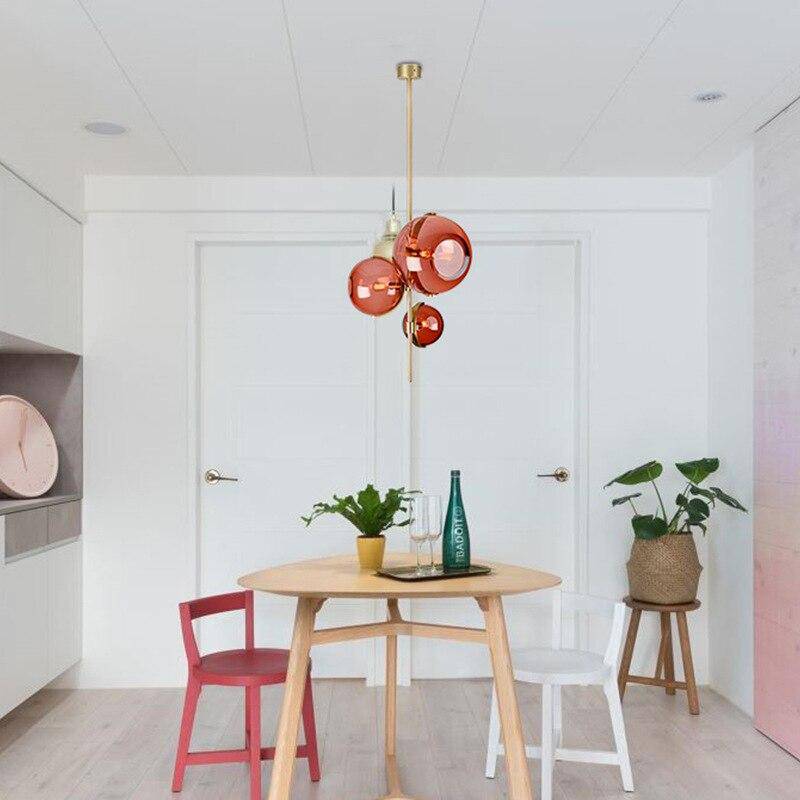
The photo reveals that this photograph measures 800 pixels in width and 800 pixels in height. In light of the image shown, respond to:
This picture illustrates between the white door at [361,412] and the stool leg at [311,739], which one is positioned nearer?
the stool leg at [311,739]

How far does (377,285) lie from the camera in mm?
3092

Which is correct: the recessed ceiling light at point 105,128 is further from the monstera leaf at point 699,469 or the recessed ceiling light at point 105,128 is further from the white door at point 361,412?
the monstera leaf at point 699,469

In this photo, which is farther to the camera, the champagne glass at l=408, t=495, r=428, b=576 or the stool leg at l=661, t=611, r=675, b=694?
the stool leg at l=661, t=611, r=675, b=694

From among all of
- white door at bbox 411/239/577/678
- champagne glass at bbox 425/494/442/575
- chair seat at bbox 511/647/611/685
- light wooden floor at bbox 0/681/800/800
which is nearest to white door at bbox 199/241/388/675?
white door at bbox 411/239/577/678

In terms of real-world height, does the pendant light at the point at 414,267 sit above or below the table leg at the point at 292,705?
above

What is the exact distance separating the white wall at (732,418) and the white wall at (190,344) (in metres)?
0.12

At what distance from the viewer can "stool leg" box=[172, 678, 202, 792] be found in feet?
10.5

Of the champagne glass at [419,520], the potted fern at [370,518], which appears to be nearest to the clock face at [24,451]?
the potted fern at [370,518]

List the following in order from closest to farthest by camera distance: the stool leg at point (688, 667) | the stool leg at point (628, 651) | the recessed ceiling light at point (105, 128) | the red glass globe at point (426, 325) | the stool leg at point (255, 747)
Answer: the stool leg at point (255, 747) → the red glass globe at point (426, 325) → the recessed ceiling light at point (105, 128) → the stool leg at point (688, 667) → the stool leg at point (628, 651)

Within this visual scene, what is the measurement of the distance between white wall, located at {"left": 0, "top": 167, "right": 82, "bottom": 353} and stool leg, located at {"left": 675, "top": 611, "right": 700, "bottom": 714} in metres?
2.98

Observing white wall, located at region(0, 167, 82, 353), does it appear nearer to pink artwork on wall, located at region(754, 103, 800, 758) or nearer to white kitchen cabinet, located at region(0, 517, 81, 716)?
white kitchen cabinet, located at region(0, 517, 81, 716)

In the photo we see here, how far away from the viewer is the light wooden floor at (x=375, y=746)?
131 inches

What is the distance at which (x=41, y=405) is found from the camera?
4727 millimetres

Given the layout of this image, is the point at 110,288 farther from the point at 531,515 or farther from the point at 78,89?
the point at 531,515
